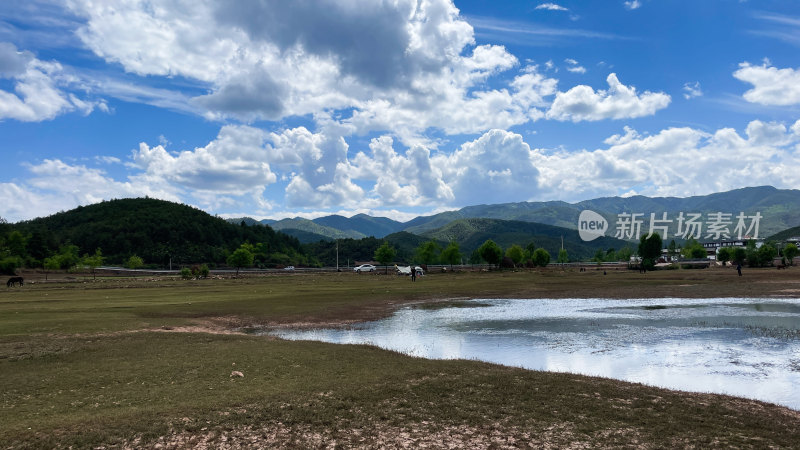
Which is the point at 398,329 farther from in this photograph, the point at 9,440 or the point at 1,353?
the point at 9,440

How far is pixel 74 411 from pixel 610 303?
48.7 m

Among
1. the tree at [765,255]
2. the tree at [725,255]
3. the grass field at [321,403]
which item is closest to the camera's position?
the grass field at [321,403]

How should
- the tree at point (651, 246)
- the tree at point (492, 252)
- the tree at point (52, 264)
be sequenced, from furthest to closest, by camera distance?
A: 1. the tree at point (492, 252)
2. the tree at point (651, 246)
3. the tree at point (52, 264)

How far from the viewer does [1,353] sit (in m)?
22.0

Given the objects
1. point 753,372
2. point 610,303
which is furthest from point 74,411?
point 610,303

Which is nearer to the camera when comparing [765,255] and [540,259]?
Answer: [765,255]

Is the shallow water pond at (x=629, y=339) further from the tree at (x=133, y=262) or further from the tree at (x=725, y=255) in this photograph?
the tree at (x=133, y=262)

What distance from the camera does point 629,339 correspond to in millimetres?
27641

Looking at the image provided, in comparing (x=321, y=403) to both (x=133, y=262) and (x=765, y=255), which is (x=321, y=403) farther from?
(x=133, y=262)

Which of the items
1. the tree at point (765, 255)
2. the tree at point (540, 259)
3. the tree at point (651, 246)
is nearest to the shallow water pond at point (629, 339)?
the tree at point (765, 255)

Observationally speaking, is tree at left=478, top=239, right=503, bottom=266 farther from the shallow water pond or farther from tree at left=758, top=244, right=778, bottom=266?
the shallow water pond

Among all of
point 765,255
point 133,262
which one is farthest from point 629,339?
point 133,262

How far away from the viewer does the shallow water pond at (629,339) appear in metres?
19.3

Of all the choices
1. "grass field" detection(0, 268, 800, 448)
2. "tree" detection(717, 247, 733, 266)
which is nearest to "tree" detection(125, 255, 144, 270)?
"grass field" detection(0, 268, 800, 448)
